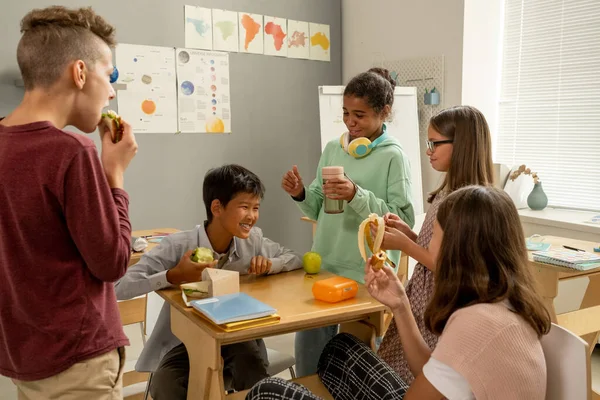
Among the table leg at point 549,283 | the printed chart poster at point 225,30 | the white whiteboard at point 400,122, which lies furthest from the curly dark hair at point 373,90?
the printed chart poster at point 225,30

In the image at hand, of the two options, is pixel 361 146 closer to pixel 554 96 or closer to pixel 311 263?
pixel 311 263

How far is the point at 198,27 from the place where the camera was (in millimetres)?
4039

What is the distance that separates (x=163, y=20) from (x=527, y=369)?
3422mm

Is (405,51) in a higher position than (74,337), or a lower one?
higher

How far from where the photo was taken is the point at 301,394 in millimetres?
1513

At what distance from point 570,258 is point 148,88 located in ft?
9.16

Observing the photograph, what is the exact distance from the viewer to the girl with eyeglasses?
75.4 inches

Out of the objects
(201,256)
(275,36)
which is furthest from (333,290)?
(275,36)

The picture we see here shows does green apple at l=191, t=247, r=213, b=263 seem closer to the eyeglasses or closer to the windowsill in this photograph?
the eyeglasses

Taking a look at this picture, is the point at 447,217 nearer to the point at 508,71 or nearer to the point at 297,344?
the point at 297,344

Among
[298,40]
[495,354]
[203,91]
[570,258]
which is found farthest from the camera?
[298,40]

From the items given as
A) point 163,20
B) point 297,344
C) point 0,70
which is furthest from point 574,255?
point 0,70

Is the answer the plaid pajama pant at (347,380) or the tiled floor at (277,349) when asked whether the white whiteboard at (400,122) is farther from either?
the plaid pajama pant at (347,380)

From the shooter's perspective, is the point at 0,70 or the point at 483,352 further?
the point at 0,70
